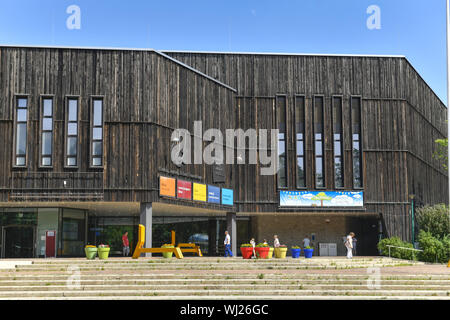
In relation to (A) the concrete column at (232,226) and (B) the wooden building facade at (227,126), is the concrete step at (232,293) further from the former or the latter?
(A) the concrete column at (232,226)

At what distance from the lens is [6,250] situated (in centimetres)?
3609

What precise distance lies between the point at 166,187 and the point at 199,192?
324cm

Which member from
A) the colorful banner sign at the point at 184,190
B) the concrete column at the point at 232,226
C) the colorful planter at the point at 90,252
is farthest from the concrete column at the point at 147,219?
the concrete column at the point at 232,226

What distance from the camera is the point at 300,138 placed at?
139ft

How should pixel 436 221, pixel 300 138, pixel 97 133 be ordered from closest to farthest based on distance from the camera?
1. pixel 97 133
2. pixel 436 221
3. pixel 300 138

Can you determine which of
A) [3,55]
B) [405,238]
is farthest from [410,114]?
[3,55]

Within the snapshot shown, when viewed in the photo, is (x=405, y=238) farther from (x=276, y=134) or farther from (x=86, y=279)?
(x=86, y=279)

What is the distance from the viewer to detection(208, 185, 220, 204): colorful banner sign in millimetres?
38006

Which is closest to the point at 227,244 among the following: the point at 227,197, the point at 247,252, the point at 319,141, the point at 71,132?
the point at 227,197

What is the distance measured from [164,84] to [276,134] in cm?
983

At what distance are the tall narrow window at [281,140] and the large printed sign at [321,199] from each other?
2.91 ft

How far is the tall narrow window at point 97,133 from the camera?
110 ft

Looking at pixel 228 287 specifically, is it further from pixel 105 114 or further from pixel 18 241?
pixel 18 241

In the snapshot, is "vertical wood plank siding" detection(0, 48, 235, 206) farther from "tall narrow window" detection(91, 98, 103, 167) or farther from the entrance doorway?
the entrance doorway
